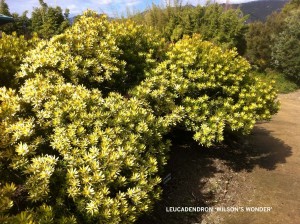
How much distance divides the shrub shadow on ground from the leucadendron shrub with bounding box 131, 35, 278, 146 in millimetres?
996

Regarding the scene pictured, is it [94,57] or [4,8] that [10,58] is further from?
[4,8]

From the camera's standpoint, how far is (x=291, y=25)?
2180 centimetres

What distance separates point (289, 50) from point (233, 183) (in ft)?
56.5

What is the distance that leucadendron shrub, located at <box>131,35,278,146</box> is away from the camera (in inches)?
240

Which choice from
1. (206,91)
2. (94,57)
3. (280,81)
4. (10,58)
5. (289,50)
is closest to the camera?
(94,57)

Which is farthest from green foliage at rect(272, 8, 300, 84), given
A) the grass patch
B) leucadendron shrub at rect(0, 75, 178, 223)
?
leucadendron shrub at rect(0, 75, 178, 223)

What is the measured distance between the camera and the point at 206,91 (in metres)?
7.25

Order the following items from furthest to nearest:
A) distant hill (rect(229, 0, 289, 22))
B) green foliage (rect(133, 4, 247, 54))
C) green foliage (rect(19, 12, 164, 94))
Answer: distant hill (rect(229, 0, 289, 22)), green foliage (rect(133, 4, 247, 54)), green foliage (rect(19, 12, 164, 94))

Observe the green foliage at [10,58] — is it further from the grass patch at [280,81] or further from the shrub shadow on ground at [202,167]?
the grass patch at [280,81]

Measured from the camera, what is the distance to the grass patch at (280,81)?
68.1 ft

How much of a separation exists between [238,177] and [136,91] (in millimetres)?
3688

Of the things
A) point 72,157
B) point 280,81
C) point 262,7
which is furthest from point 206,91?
point 262,7

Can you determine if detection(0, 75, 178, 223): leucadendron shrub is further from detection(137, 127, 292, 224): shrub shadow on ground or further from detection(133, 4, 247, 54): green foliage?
detection(133, 4, 247, 54): green foliage

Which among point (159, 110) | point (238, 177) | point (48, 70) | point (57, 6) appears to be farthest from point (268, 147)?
point (57, 6)
